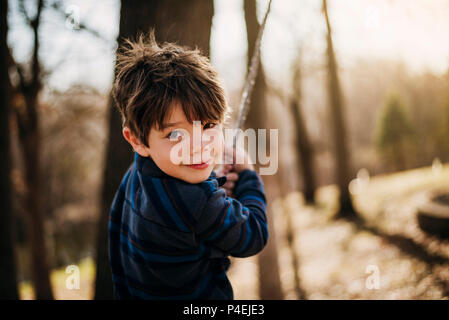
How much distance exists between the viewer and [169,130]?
1.17 metres

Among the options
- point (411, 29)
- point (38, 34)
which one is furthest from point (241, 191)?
point (411, 29)

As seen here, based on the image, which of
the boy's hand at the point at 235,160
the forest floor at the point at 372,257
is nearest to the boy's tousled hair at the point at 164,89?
the boy's hand at the point at 235,160

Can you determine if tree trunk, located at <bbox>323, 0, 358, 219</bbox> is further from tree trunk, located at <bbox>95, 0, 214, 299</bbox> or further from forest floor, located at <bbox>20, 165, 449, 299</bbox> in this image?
tree trunk, located at <bbox>95, 0, 214, 299</bbox>

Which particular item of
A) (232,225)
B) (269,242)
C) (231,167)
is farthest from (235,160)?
(269,242)

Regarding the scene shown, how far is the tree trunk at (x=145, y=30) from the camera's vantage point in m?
2.20

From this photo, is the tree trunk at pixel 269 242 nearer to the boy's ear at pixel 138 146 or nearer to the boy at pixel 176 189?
the boy at pixel 176 189

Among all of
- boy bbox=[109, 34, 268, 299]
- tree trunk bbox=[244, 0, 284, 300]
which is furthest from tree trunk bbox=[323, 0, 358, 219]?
boy bbox=[109, 34, 268, 299]

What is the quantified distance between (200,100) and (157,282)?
0.75 m

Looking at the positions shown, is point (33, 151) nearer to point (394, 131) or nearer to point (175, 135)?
point (175, 135)

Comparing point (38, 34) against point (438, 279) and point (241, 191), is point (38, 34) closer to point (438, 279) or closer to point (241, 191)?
point (241, 191)

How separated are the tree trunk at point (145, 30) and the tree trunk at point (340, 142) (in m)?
9.26

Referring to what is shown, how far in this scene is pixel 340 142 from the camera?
11031 mm

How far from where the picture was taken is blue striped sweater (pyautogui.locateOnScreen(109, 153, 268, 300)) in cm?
116
